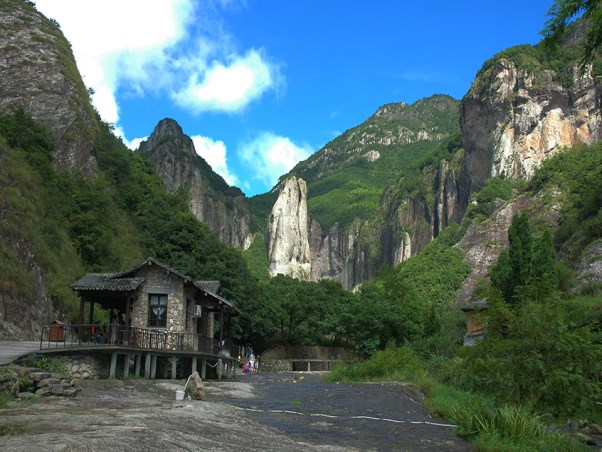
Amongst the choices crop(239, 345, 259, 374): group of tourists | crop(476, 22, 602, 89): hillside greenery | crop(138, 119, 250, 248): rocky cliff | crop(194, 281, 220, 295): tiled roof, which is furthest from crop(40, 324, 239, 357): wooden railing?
crop(138, 119, 250, 248): rocky cliff

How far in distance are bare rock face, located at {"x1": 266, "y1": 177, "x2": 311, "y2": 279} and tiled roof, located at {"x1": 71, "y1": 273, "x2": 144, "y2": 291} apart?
468 ft

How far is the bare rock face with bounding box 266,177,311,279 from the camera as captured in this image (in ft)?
579

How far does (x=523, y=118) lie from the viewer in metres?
121

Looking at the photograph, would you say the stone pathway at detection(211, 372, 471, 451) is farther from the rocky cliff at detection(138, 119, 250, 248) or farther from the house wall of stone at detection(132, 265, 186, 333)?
the rocky cliff at detection(138, 119, 250, 248)

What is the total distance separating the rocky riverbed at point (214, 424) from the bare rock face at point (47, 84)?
41.5 meters

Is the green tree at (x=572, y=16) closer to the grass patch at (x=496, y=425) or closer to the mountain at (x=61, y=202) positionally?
the grass patch at (x=496, y=425)

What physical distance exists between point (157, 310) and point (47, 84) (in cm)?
4301

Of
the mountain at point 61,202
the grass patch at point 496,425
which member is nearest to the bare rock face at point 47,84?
the mountain at point 61,202

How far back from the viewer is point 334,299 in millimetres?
81938

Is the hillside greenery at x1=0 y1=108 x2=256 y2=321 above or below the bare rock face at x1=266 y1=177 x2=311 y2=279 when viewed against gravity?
below

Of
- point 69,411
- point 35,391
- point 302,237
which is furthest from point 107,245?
point 302,237

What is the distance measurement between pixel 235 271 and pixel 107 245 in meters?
15.1

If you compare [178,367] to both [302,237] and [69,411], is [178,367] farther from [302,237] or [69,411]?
[302,237]

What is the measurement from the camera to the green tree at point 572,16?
10.0m
